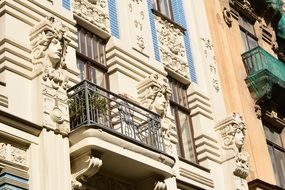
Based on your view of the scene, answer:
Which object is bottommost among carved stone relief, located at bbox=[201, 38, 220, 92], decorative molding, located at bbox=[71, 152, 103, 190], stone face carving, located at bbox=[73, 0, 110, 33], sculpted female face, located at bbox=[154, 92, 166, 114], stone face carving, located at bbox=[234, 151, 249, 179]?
decorative molding, located at bbox=[71, 152, 103, 190]

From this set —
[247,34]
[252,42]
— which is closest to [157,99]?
[247,34]

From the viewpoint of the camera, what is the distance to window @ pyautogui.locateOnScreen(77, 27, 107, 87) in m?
15.9

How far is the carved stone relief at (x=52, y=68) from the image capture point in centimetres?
1310

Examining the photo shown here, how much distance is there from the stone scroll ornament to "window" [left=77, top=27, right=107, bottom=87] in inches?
73.1

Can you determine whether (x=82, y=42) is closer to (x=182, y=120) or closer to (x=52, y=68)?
(x=52, y=68)

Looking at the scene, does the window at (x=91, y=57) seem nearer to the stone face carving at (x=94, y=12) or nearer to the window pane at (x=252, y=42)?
the stone face carving at (x=94, y=12)

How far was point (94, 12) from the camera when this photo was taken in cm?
1697

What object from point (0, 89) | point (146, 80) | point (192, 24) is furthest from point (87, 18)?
point (192, 24)

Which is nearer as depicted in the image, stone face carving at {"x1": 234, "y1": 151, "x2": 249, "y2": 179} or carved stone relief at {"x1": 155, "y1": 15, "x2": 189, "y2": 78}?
stone face carving at {"x1": 234, "y1": 151, "x2": 249, "y2": 179}

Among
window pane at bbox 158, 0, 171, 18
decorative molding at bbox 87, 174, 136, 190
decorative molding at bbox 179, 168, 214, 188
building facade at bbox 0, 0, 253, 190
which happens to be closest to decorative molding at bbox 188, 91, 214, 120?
building facade at bbox 0, 0, 253, 190

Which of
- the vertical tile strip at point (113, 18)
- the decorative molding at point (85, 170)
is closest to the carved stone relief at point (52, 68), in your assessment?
the decorative molding at point (85, 170)

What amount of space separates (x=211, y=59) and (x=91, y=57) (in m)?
5.92

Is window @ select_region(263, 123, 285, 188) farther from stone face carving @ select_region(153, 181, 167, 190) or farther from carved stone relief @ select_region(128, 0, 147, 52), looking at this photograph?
stone face carving @ select_region(153, 181, 167, 190)

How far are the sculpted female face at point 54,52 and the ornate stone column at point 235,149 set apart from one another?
7.10m
